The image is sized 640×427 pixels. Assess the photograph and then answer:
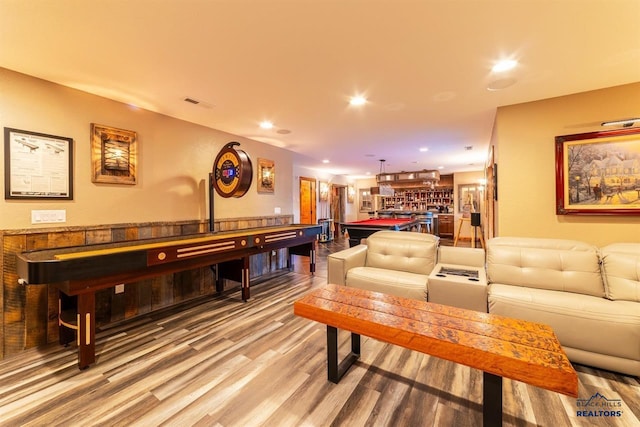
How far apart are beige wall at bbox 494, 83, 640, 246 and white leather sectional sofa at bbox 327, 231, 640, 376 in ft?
1.70

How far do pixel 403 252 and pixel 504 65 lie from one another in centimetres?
211

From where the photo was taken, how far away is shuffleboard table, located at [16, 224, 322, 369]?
194 cm

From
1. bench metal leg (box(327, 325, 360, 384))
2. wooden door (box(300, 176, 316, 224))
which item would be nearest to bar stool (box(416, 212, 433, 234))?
wooden door (box(300, 176, 316, 224))

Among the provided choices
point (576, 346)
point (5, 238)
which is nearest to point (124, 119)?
point (5, 238)

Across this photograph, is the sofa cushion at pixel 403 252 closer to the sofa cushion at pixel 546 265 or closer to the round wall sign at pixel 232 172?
the sofa cushion at pixel 546 265

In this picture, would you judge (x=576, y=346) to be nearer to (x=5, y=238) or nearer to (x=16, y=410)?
(x=16, y=410)

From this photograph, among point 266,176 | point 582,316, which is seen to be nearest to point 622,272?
point 582,316

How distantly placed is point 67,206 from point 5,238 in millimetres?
499

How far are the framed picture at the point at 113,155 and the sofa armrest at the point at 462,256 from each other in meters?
3.84

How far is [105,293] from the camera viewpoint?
2844 millimetres

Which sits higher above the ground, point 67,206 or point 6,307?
point 67,206

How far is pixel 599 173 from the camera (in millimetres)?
2717

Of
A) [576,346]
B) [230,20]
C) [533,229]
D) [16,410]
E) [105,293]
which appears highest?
[230,20]

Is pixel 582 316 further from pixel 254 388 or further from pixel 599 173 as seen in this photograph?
pixel 254 388
